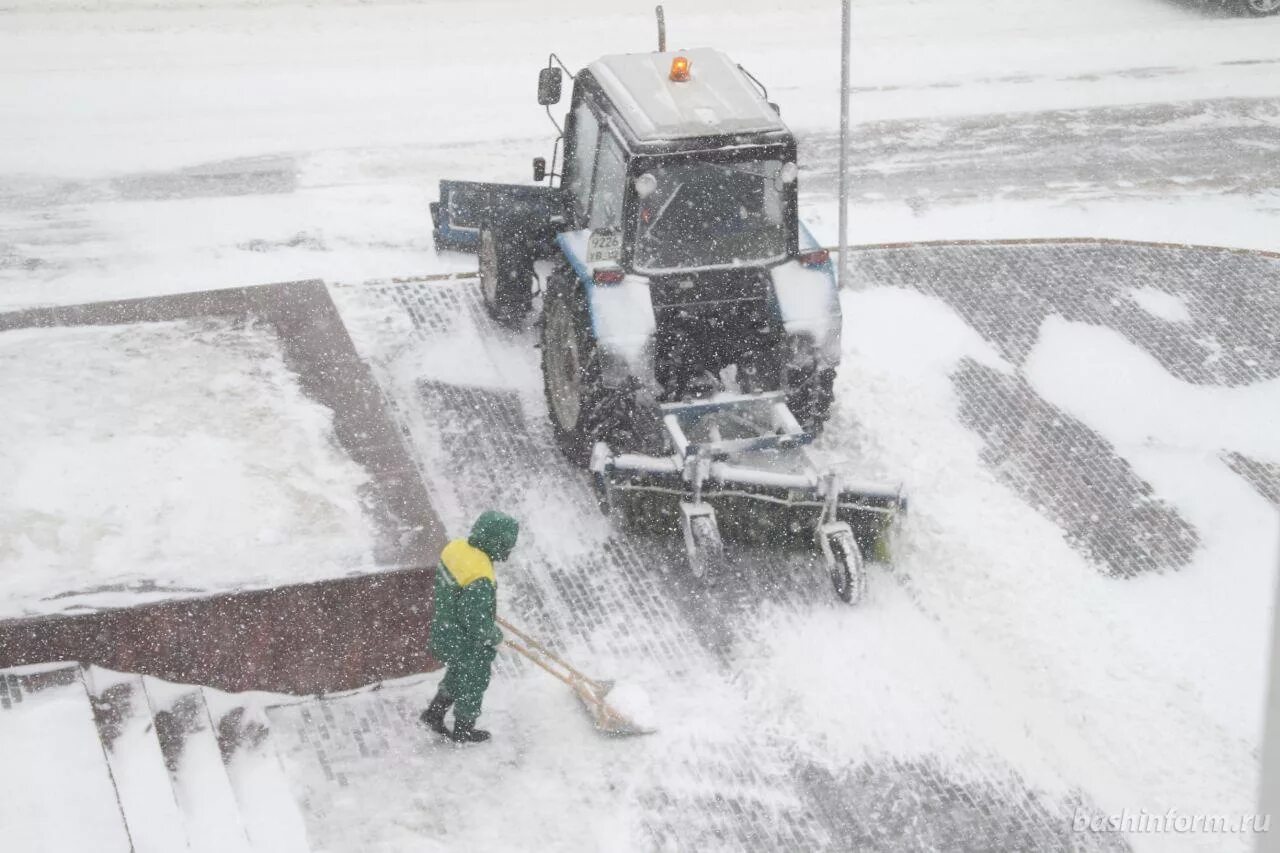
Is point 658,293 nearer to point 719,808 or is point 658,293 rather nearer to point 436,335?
point 436,335

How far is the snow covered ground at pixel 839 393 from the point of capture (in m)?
5.82

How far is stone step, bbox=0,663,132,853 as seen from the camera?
4.85 metres

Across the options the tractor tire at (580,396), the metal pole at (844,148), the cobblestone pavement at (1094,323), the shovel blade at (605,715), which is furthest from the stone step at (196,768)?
the metal pole at (844,148)

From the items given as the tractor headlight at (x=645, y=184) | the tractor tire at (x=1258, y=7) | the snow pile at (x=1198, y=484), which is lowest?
the snow pile at (x=1198, y=484)

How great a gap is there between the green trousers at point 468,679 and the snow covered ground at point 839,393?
245 millimetres

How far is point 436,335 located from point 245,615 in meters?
3.52

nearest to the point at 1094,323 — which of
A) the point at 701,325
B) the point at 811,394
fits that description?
the point at 811,394

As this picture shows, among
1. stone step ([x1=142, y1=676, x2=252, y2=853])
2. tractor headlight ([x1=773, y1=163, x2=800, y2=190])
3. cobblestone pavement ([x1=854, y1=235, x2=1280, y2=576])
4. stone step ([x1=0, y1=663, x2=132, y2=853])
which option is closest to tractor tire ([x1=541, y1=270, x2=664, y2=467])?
tractor headlight ([x1=773, y1=163, x2=800, y2=190])

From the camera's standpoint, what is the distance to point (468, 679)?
222 inches

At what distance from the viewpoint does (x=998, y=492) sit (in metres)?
7.63

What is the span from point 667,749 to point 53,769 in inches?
95.3

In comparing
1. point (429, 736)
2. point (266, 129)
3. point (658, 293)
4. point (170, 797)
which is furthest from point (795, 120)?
point (170, 797)

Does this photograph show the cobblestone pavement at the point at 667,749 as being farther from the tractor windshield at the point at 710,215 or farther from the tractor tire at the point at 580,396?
the tractor windshield at the point at 710,215

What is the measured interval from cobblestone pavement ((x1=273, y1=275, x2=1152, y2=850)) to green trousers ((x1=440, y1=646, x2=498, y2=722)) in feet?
0.80
